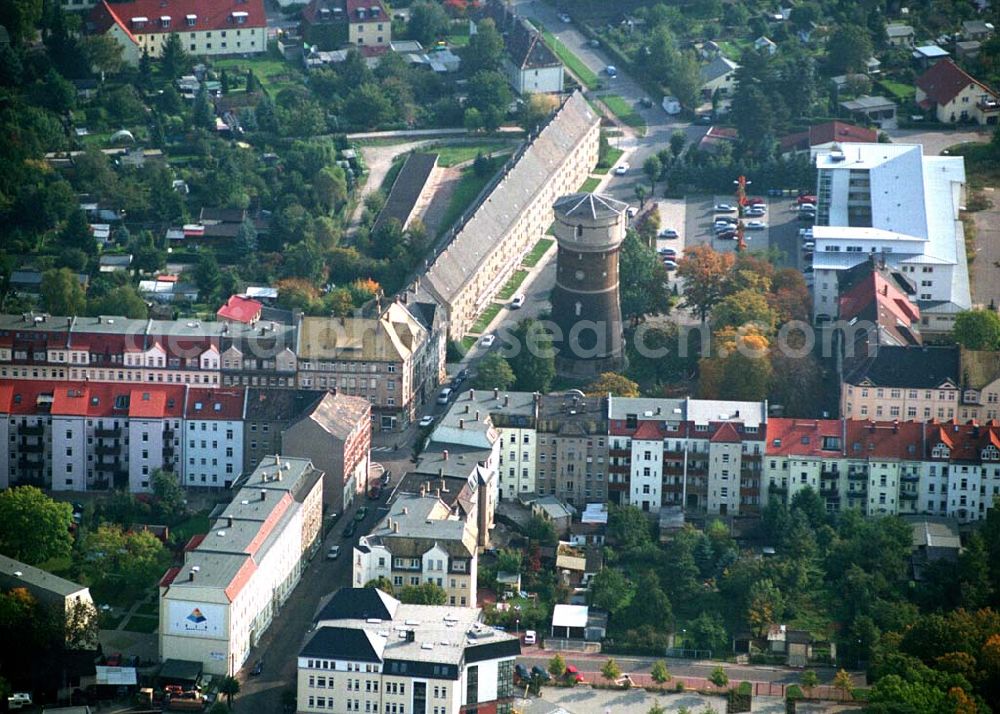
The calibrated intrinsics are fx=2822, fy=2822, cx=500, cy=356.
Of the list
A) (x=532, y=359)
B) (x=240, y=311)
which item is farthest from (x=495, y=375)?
(x=240, y=311)

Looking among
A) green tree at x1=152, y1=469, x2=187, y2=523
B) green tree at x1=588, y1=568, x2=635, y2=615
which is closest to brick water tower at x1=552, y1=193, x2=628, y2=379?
green tree at x1=588, y1=568, x2=635, y2=615

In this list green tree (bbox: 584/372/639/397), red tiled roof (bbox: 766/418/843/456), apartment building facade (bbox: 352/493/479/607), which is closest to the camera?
apartment building facade (bbox: 352/493/479/607)

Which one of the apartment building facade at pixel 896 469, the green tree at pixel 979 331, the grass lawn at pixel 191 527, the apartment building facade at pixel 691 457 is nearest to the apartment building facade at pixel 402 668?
the grass lawn at pixel 191 527

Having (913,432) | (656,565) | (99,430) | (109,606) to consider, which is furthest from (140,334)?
(913,432)

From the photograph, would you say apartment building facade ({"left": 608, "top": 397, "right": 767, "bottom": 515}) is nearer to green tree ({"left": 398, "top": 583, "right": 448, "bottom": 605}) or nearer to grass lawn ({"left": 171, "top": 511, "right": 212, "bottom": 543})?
green tree ({"left": 398, "top": 583, "right": 448, "bottom": 605})

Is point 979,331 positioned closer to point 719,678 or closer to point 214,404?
point 719,678

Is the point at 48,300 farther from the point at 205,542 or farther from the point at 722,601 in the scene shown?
the point at 722,601
